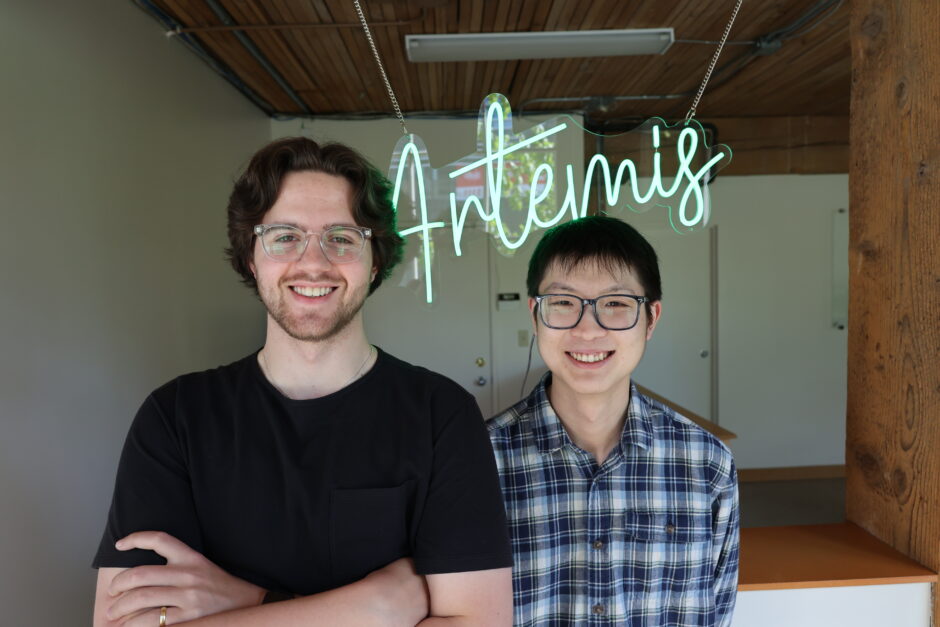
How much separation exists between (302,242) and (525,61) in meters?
3.03

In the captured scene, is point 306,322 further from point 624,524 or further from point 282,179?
point 624,524

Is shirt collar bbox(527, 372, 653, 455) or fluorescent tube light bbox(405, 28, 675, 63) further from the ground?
fluorescent tube light bbox(405, 28, 675, 63)

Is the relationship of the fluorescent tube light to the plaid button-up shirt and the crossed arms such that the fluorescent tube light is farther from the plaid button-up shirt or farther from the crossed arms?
the crossed arms

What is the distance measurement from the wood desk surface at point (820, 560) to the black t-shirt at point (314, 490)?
1.18m

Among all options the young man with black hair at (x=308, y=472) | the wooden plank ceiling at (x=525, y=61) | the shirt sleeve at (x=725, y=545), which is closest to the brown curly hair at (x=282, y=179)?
the young man with black hair at (x=308, y=472)

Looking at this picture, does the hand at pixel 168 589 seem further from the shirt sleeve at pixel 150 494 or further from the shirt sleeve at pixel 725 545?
the shirt sleeve at pixel 725 545

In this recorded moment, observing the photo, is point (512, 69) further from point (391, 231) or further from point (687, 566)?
point (687, 566)

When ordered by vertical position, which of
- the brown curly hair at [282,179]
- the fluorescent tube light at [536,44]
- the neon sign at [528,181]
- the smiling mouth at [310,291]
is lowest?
the smiling mouth at [310,291]

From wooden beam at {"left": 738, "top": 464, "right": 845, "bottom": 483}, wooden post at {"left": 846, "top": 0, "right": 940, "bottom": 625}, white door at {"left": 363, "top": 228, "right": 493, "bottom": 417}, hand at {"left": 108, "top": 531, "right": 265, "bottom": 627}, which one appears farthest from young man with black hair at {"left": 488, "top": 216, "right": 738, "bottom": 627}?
wooden beam at {"left": 738, "top": 464, "right": 845, "bottom": 483}

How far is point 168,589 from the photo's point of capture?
3.25 ft

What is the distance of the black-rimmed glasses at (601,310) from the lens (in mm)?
1400

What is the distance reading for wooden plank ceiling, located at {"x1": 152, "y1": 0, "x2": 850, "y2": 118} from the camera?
303cm

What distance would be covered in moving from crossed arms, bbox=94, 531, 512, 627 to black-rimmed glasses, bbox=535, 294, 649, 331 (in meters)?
0.59

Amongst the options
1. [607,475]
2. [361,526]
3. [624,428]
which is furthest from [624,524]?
[361,526]
